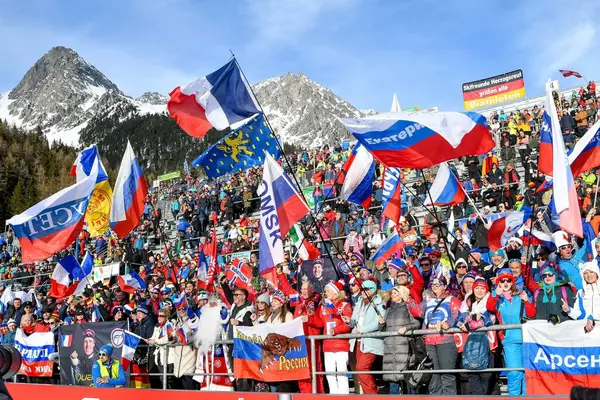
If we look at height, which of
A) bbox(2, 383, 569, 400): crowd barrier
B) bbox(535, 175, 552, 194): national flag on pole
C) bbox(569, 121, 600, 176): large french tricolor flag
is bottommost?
bbox(2, 383, 569, 400): crowd barrier

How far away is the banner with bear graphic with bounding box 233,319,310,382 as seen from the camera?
30.3ft

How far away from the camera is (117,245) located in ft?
87.0

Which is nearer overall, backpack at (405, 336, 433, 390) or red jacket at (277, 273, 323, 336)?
backpack at (405, 336, 433, 390)

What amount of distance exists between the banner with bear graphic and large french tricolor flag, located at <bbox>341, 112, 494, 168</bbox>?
276 cm

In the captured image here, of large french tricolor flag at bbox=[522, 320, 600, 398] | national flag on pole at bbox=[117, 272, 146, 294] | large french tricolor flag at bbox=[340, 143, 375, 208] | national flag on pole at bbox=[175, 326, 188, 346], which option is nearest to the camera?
large french tricolor flag at bbox=[522, 320, 600, 398]

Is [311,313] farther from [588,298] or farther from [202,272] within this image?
[202,272]

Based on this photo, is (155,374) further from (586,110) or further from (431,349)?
(586,110)

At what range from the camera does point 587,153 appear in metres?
10.5

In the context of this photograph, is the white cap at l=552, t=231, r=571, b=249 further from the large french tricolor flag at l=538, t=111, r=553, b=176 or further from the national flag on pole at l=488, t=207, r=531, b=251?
the national flag on pole at l=488, t=207, r=531, b=251

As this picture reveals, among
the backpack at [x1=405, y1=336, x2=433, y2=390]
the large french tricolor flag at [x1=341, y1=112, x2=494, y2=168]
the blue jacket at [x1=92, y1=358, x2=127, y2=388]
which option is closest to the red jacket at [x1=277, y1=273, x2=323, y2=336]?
the backpack at [x1=405, y1=336, x2=433, y2=390]

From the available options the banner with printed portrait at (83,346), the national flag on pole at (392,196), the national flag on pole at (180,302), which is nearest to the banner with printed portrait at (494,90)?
the national flag on pole at (392,196)

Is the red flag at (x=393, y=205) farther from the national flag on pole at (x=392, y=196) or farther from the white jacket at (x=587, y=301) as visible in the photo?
the white jacket at (x=587, y=301)

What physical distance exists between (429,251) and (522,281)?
2.88m

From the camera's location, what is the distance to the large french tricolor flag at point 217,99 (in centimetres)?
1202
